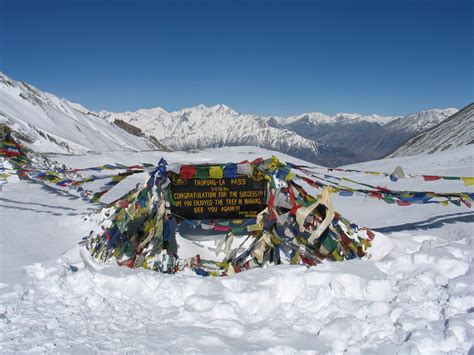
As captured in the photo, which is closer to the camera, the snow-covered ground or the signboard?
the snow-covered ground

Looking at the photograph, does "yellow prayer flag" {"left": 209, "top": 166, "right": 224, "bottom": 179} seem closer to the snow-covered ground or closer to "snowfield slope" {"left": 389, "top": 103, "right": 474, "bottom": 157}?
the snow-covered ground

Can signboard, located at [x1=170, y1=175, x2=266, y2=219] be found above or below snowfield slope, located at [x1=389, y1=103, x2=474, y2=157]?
below

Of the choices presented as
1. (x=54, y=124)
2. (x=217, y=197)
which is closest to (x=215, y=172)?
(x=217, y=197)

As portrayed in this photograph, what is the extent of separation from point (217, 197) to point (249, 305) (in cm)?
214

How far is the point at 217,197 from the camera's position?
6258mm

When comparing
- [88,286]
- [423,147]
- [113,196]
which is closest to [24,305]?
[88,286]

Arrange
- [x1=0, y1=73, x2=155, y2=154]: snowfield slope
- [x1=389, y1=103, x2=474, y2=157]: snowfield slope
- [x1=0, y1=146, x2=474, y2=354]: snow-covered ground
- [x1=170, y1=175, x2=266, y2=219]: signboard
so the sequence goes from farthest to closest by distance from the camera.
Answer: [x1=389, y1=103, x2=474, y2=157]: snowfield slope < [x1=0, y1=73, x2=155, y2=154]: snowfield slope < [x1=170, y1=175, x2=266, y2=219]: signboard < [x1=0, y1=146, x2=474, y2=354]: snow-covered ground

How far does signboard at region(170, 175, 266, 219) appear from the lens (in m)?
6.18

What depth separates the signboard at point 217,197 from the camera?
243 inches

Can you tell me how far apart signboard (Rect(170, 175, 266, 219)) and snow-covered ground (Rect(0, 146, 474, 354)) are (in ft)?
4.22

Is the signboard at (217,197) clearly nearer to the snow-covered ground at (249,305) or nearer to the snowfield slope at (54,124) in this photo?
the snow-covered ground at (249,305)

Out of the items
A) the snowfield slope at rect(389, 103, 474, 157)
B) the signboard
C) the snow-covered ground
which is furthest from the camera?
the snowfield slope at rect(389, 103, 474, 157)

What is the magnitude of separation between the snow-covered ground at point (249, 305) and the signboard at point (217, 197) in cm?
129

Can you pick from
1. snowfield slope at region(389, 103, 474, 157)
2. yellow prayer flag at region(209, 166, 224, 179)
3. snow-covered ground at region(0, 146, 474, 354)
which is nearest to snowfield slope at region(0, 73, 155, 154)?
yellow prayer flag at region(209, 166, 224, 179)
